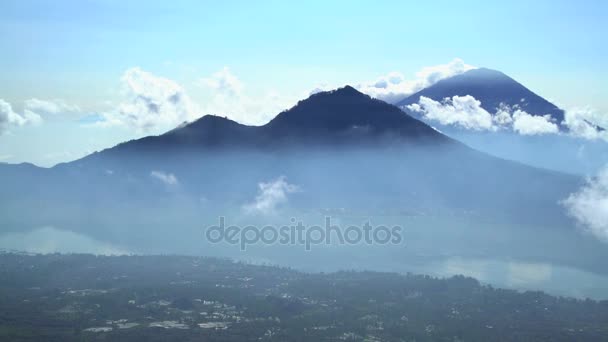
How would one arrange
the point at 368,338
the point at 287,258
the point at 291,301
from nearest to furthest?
1. the point at 368,338
2. the point at 291,301
3. the point at 287,258

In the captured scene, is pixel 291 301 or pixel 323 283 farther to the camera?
pixel 323 283

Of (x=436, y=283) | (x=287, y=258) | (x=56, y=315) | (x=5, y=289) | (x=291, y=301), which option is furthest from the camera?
(x=287, y=258)

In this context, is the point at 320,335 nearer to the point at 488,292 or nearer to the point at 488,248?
the point at 488,292

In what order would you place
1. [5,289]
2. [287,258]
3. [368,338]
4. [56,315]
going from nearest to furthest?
[368,338]
[56,315]
[5,289]
[287,258]

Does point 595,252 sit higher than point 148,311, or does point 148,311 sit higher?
point 595,252

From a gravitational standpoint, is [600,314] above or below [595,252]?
below

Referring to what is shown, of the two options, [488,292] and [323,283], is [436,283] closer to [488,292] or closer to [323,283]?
[488,292]

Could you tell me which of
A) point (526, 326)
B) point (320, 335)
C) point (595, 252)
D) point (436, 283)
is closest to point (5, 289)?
point (320, 335)

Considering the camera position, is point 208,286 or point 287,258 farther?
point 287,258

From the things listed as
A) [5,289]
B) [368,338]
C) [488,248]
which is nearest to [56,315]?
[5,289]
